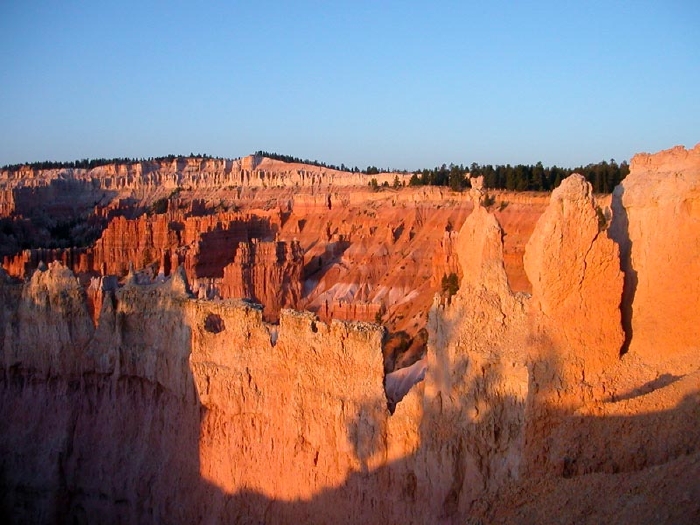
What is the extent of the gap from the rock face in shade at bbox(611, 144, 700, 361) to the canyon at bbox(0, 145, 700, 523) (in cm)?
3

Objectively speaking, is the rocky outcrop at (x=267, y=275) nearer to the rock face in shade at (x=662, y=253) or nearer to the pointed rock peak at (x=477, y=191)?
the pointed rock peak at (x=477, y=191)

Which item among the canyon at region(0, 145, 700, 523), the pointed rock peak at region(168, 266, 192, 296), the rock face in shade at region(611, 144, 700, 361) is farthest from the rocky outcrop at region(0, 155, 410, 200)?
the rock face in shade at region(611, 144, 700, 361)

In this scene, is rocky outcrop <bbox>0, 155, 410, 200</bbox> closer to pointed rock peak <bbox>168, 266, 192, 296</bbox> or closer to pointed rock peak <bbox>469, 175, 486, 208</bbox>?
pointed rock peak <bbox>168, 266, 192, 296</bbox>

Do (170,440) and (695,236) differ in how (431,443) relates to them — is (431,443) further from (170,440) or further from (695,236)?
(170,440)

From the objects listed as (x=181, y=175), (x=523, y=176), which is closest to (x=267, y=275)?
(x=523, y=176)

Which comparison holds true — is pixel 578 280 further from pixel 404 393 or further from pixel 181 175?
pixel 181 175

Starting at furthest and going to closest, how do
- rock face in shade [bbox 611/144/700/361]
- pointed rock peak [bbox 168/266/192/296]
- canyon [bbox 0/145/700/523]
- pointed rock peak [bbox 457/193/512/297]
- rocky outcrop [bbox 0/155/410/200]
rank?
1. rocky outcrop [bbox 0/155/410/200]
2. pointed rock peak [bbox 168/266/192/296]
3. pointed rock peak [bbox 457/193/512/297]
4. rock face in shade [bbox 611/144/700/361]
5. canyon [bbox 0/145/700/523]

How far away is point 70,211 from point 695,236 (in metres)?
105

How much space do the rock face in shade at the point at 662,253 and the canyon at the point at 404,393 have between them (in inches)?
1.0

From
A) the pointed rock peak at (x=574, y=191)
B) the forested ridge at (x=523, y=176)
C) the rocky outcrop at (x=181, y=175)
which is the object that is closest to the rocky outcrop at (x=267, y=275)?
the forested ridge at (x=523, y=176)

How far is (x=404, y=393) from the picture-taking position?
14.1 m

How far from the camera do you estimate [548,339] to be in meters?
8.99

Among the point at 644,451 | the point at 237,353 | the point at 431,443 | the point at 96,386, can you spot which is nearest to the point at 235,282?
the point at 96,386

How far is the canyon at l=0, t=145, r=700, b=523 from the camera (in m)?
8.08
